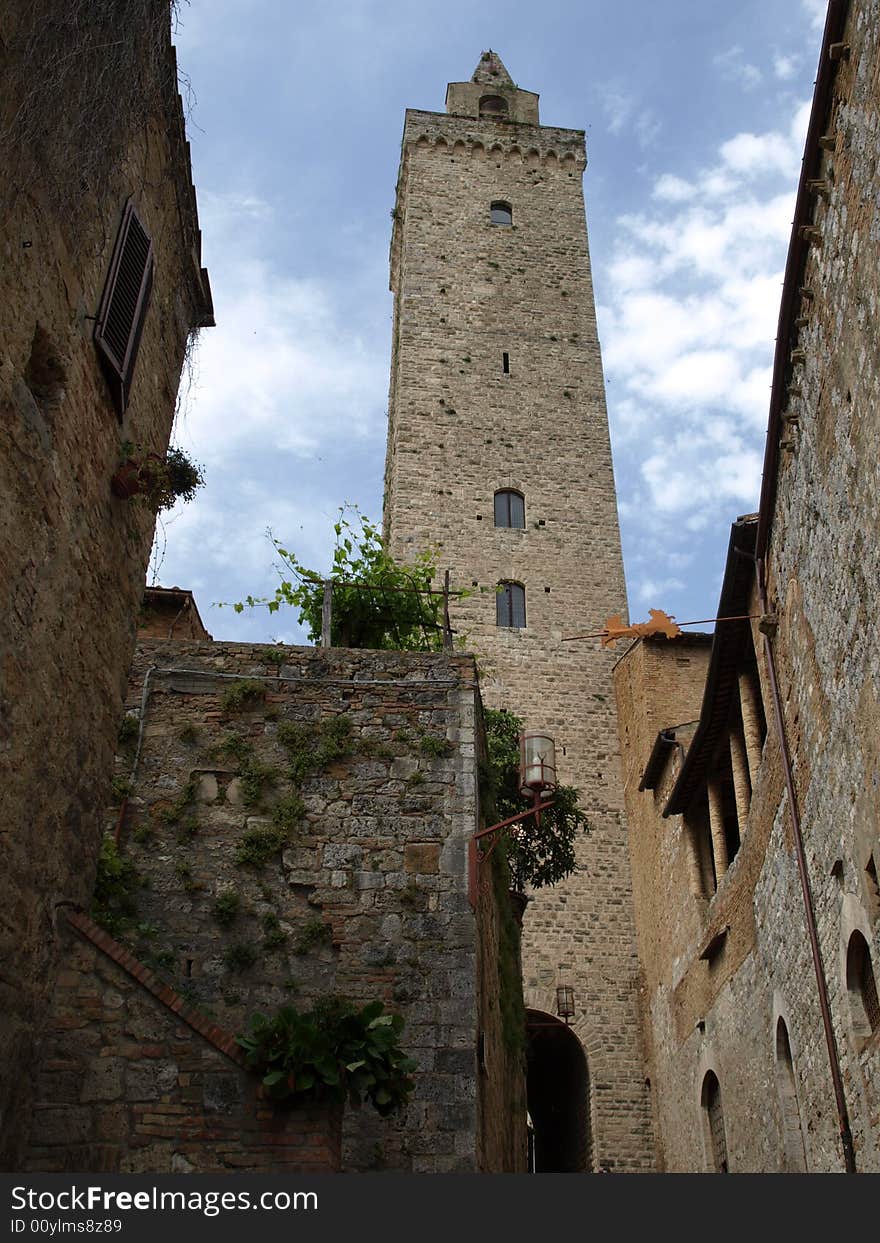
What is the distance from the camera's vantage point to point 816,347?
10211 millimetres

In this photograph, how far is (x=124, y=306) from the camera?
6848mm

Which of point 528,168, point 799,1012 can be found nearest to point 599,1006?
point 799,1012

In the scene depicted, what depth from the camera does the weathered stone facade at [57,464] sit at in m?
5.45

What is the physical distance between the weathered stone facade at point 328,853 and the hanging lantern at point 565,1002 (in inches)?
452

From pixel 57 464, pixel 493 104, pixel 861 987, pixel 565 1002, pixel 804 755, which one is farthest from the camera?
pixel 493 104

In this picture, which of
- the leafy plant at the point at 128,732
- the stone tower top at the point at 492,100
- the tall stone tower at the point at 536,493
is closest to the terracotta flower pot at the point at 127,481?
the leafy plant at the point at 128,732

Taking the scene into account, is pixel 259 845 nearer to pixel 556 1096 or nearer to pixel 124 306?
pixel 124 306

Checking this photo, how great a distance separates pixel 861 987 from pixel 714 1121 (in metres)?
6.65

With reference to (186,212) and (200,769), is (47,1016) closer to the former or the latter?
(200,769)

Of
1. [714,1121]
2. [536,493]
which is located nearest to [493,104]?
[536,493]

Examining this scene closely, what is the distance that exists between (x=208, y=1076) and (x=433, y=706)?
128 inches

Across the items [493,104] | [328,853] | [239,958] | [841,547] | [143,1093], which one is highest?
[493,104]

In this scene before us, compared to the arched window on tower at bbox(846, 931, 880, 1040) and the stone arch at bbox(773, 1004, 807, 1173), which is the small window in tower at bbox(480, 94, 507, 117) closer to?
the stone arch at bbox(773, 1004, 807, 1173)

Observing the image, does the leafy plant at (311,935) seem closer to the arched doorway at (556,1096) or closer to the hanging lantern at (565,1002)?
the arched doorway at (556,1096)
